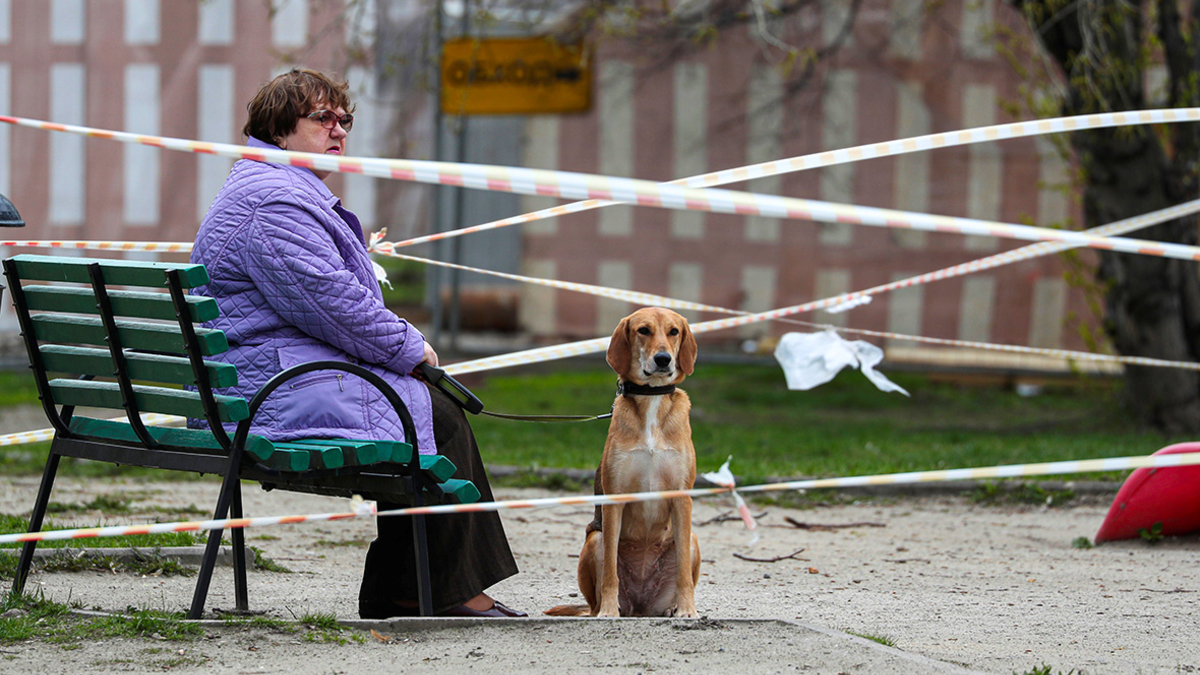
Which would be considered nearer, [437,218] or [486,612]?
[486,612]

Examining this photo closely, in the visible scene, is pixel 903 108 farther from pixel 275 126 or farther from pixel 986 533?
pixel 275 126

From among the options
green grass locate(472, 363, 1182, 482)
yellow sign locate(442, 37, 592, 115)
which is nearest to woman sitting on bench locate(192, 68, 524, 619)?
green grass locate(472, 363, 1182, 482)

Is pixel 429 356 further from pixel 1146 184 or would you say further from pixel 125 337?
pixel 1146 184

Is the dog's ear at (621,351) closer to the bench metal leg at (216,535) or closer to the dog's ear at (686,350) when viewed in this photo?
the dog's ear at (686,350)

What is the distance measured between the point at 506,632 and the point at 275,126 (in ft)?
5.42

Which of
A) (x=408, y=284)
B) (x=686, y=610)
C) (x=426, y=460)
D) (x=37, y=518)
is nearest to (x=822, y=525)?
(x=686, y=610)

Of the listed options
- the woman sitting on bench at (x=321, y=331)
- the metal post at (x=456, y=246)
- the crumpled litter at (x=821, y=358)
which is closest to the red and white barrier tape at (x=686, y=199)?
the woman sitting on bench at (x=321, y=331)

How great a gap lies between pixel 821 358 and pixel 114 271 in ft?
10.9

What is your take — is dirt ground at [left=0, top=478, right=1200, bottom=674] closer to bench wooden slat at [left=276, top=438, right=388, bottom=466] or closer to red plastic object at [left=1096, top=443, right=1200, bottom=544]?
red plastic object at [left=1096, top=443, right=1200, bottom=544]

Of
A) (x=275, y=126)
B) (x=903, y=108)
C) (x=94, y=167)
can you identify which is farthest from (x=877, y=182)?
(x=275, y=126)

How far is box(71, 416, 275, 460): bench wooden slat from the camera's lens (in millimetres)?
3320

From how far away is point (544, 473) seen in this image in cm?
688

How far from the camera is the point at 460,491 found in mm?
3600

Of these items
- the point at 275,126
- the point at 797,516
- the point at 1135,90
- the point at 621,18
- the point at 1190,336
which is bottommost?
the point at 797,516
